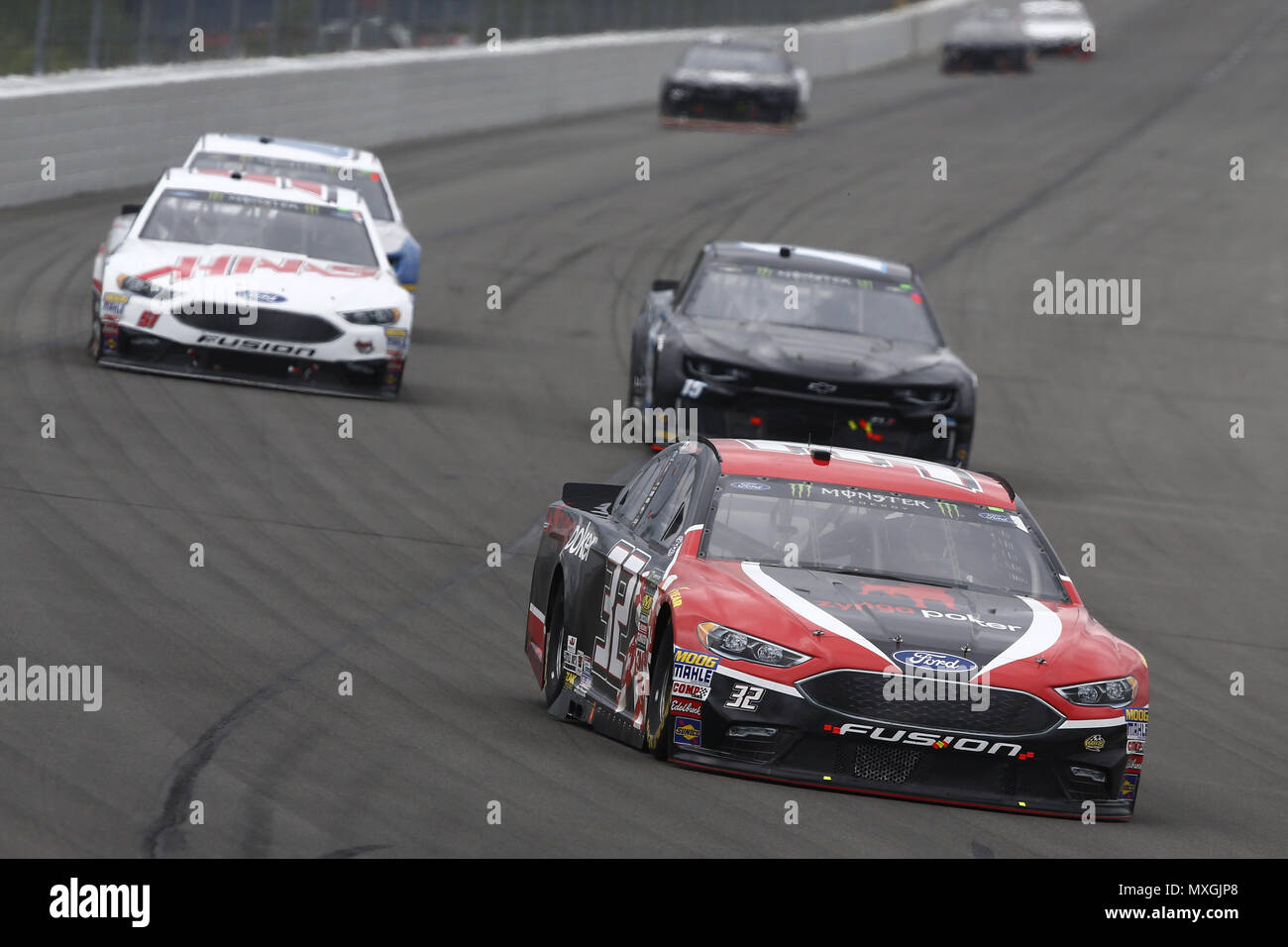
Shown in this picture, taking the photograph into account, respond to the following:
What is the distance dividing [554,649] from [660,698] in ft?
4.90

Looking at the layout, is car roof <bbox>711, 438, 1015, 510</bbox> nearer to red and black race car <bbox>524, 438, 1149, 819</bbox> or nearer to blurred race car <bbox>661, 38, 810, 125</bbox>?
red and black race car <bbox>524, 438, 1149, 819</bbox>

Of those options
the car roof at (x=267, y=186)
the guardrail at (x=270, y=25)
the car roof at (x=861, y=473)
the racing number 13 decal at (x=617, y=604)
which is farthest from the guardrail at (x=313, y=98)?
the racing number 13 decal at (x=617, y=604)

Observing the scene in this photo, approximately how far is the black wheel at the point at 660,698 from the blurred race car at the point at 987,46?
4849cm

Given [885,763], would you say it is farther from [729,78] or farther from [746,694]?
[729,78]

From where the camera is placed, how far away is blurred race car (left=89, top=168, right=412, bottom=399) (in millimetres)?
17062

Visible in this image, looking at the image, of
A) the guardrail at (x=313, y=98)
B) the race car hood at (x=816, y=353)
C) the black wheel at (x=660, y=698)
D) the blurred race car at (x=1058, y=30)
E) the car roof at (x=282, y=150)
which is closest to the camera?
the black wheel at (x=660, y=698)

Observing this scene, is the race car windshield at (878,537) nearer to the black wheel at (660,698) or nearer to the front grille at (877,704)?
the black wheel at (660,698)

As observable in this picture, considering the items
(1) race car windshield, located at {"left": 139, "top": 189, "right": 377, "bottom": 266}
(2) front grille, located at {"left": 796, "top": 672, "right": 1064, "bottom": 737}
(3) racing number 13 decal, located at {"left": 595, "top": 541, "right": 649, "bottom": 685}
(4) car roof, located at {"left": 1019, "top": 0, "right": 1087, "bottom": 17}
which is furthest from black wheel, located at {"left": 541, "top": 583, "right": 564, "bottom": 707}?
(4) car roof, located at {"left": 1019, "top": 0, "right": 1087, "bottom": 17}

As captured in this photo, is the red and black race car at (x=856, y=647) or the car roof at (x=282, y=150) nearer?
the red and black race car at (x=856, y=647)

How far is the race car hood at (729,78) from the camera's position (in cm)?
4244

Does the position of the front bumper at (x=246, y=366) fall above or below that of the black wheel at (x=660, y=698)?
below

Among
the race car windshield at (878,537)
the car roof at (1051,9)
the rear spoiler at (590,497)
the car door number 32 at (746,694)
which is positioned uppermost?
the race car windshield at (878,537)

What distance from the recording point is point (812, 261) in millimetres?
17594
